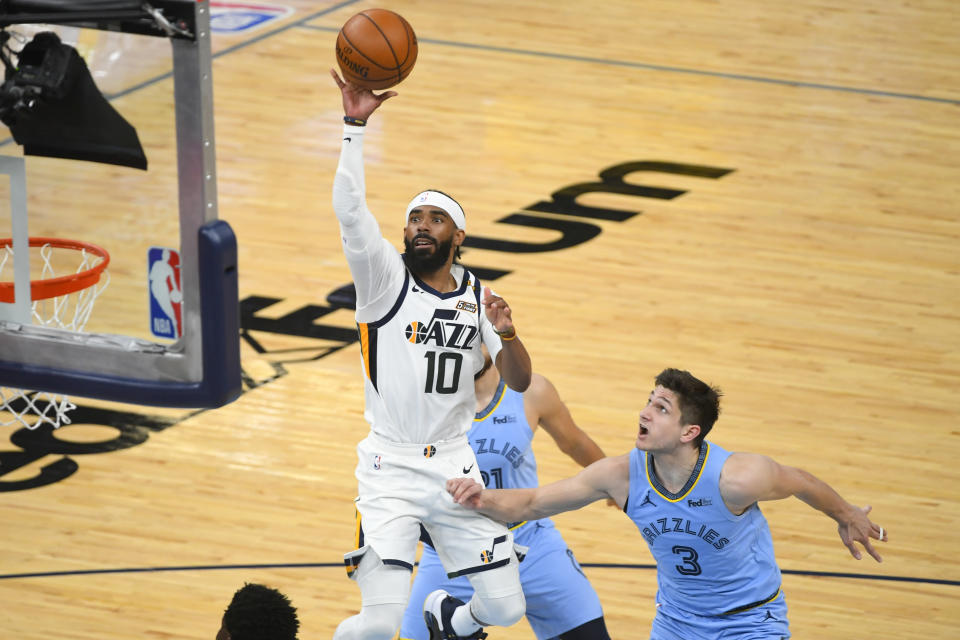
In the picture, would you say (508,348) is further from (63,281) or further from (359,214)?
(63,281)

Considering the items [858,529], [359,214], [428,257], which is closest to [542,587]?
[858,529]

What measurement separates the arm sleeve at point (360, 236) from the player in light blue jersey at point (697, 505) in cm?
75

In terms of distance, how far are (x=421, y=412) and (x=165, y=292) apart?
40.4 inches

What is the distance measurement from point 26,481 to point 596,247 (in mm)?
5089

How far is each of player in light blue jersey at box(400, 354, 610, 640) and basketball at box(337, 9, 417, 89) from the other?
1.24m

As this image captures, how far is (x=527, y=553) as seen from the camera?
6.21 m

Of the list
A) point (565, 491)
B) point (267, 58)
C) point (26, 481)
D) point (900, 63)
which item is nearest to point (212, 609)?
point (26, 481)

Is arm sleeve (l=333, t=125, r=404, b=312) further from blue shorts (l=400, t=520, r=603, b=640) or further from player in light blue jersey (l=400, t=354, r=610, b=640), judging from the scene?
blue shorts (l=400, t=520, r=603, b=640)

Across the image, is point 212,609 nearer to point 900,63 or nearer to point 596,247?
point 596,247

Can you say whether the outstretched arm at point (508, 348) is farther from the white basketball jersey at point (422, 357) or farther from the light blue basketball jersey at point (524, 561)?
the light blue basketball jersey at point (524, 561)

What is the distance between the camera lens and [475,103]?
1530cm

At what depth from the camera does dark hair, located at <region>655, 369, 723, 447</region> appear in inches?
217

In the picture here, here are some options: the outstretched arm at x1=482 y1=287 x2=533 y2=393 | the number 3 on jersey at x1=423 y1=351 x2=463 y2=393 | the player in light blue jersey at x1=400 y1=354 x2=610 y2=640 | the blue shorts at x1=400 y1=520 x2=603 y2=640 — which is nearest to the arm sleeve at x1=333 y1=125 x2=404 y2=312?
the number 3 on jersey at x1=423 y1=351 x2=463 y2=393

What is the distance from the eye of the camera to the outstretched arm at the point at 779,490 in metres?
5.45
